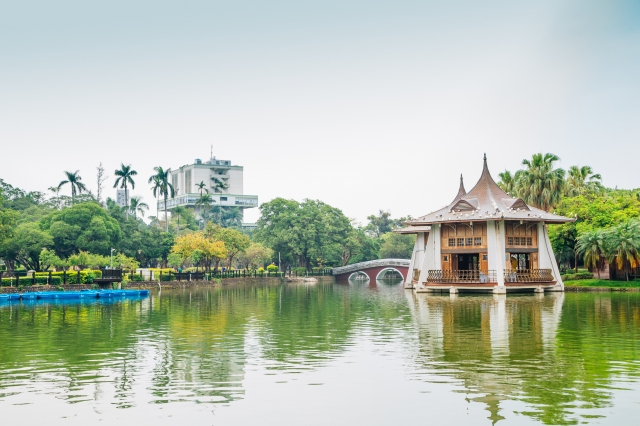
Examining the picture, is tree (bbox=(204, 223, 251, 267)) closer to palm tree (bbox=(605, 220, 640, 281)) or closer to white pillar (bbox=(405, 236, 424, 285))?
white pillar (bbox=(405, 236, 424, 285))

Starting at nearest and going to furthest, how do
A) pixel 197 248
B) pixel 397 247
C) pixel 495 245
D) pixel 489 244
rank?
1. pixel 495 245
2. pixel 489 244
3. pixel 197 248
4. pixel 397 247

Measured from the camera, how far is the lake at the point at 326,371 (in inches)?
446

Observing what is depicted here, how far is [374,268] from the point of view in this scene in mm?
90438

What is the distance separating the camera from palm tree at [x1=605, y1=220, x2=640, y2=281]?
1795 inches

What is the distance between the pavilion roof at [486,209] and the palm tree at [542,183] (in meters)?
11.4

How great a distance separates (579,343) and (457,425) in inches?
391

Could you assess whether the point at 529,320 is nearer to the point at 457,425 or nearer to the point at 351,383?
the point at 351,383

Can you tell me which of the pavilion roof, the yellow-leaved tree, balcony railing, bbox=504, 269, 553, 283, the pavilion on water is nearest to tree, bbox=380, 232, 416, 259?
the yellow-leaved tree

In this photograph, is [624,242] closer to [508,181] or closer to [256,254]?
[508,181]

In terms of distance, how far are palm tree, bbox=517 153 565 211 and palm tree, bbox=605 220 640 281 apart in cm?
1318

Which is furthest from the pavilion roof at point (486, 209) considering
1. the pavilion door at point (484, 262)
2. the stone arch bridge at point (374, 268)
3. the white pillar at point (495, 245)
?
the stone arch bridge at point (374, 268)

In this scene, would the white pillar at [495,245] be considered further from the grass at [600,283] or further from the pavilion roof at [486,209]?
the grass at [600,283]

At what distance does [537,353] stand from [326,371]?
230 inches

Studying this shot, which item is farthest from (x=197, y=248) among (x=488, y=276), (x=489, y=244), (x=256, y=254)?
(x=488, y=276)
